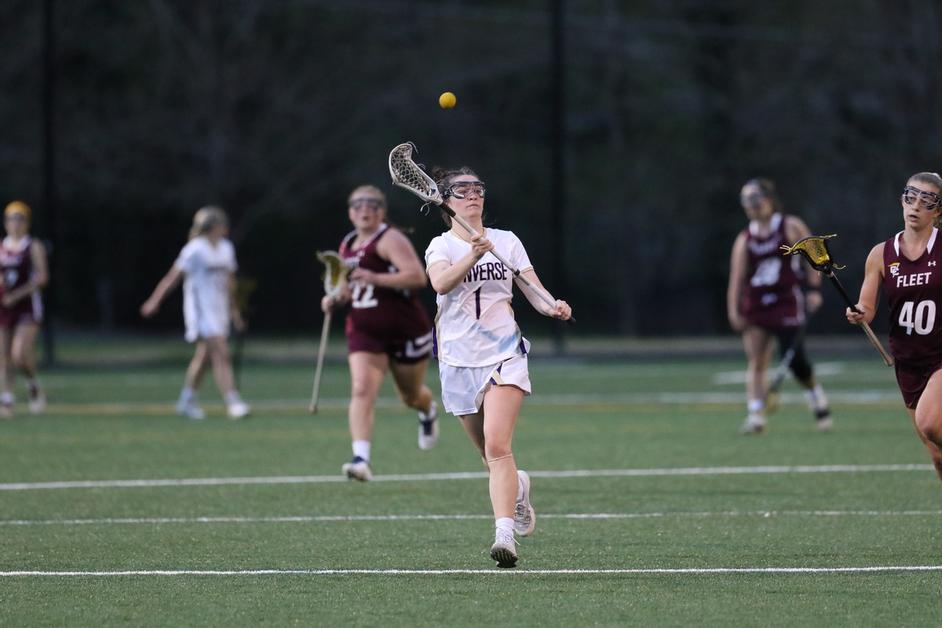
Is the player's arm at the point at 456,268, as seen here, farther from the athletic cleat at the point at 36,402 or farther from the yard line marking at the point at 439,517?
the athletic cleat at the point at 36,402

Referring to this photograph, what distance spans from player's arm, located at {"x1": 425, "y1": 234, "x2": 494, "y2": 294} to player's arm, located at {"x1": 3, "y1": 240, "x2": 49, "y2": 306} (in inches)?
410

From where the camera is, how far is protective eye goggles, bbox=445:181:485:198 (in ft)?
28.7

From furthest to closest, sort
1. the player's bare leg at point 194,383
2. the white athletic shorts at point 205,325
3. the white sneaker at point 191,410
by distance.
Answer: the white sneaker at point 191,410 < the player's bare leg at point 194,383 < the white athletic shorts at point 205,325

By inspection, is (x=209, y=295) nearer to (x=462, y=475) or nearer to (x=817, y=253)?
(x=462, y=475)

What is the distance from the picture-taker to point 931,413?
28.6ft

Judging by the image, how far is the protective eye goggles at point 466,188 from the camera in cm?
875

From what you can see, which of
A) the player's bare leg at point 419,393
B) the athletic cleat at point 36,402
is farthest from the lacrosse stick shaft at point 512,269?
the athletic cleat at point 36,402

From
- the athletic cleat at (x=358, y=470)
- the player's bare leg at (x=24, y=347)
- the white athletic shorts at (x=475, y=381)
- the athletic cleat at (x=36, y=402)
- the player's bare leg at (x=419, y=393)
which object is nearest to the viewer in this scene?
the white athletic shorts at (x=475, y=381)

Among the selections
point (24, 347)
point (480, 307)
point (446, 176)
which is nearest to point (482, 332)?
point (480, 307)

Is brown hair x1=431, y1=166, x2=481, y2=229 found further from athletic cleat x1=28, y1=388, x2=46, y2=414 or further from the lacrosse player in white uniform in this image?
athletic cleat x1=28, y1=388, x2=46, y2=414

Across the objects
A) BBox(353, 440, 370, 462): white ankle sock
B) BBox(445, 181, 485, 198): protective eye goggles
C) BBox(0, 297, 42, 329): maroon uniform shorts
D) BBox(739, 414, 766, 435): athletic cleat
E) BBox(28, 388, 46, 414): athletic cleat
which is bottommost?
BBox(28, 388, 46, 414): athletic cleat

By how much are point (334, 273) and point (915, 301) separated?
186 inches

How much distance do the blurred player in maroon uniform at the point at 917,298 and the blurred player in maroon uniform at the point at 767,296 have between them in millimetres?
6396

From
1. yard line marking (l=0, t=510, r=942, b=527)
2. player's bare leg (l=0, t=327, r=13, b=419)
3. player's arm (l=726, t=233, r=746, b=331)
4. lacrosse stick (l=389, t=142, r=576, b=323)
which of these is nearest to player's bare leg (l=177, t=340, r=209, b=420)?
player's bare leg (l=0, t=327, r=13, b=419)
